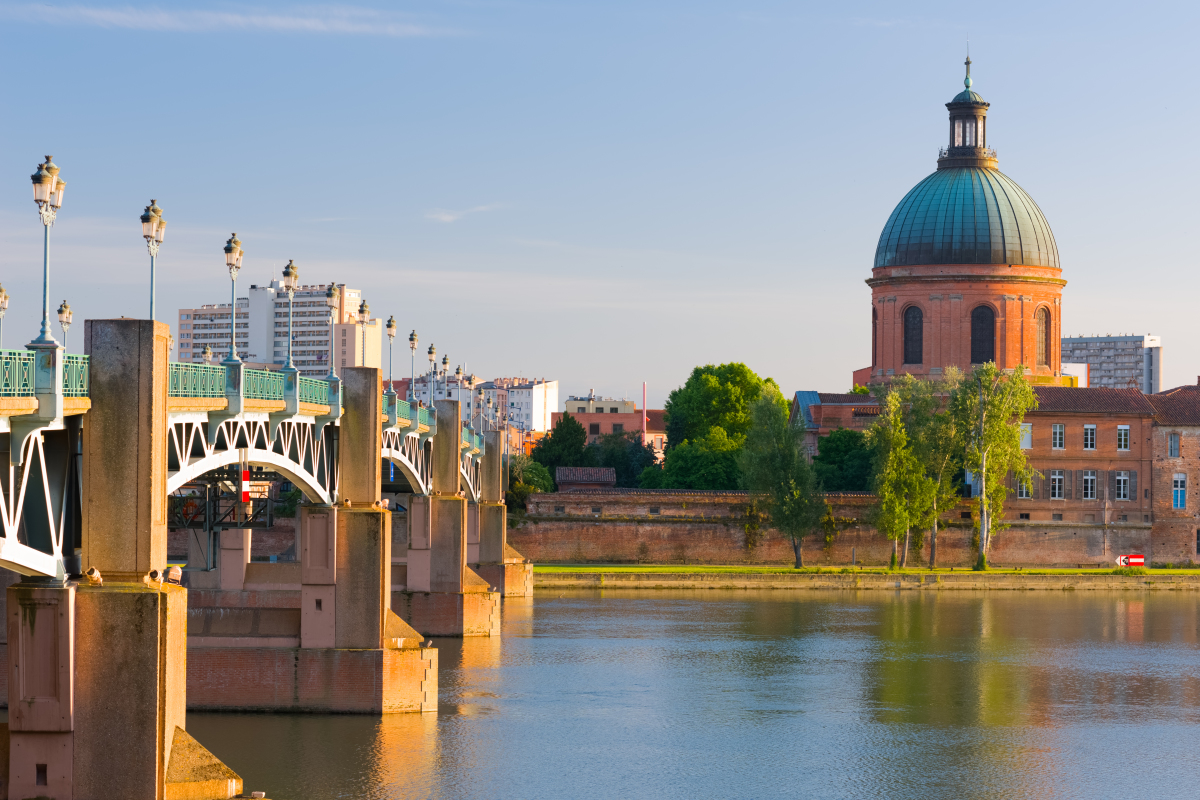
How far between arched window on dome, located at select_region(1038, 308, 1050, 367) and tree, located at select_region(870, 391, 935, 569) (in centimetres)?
1770

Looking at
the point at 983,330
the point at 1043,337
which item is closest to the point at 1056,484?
the point at 983,330

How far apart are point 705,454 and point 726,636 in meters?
33.5

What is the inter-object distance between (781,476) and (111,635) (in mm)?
51832

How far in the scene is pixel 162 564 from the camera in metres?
21.8

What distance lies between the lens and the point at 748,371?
93312 mm

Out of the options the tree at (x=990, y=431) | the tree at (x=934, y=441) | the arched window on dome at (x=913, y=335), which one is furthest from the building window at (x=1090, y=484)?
the arched window on dome at (x=913, y=335)

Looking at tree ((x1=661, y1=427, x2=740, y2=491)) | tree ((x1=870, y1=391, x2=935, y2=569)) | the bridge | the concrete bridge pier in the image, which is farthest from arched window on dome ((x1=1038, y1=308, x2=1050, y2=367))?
the concrete bridge pier

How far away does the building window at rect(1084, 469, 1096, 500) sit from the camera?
7506 cm

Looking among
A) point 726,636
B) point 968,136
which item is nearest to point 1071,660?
point 726,636

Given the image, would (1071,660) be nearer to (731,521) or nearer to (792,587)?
(792,587)

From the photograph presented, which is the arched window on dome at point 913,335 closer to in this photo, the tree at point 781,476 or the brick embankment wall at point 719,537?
the brick embankment wall at point 719,537

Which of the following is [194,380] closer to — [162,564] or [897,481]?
[162,564]

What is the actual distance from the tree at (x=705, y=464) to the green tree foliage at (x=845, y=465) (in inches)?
176

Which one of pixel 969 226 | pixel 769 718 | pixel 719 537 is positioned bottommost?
pixel 769 718
